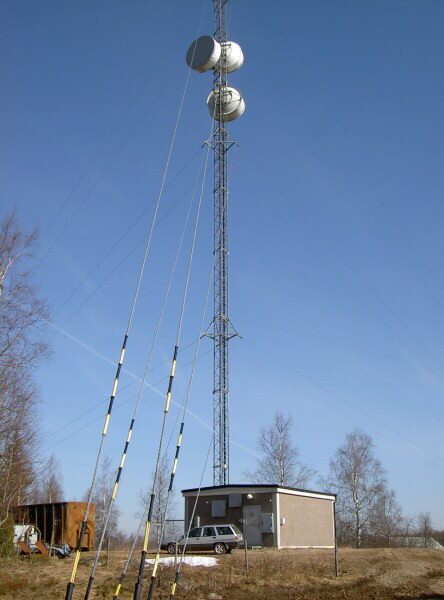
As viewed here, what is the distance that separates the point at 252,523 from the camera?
3234cm

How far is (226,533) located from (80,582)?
1029cm

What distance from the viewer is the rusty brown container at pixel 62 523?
29528mm

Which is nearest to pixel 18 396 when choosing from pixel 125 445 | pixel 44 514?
pixel 44 514

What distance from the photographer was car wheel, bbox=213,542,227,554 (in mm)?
27641

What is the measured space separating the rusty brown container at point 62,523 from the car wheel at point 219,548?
6025 millimetres

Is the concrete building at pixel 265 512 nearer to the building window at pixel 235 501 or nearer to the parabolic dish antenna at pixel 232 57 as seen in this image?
the building window at pixel 235 501

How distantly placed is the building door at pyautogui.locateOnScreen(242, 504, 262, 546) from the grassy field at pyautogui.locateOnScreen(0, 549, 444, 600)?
5.38m

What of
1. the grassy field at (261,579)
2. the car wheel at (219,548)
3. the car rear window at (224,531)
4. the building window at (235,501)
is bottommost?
the grassy field at (261,579)

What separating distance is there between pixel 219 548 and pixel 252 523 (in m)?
4.92

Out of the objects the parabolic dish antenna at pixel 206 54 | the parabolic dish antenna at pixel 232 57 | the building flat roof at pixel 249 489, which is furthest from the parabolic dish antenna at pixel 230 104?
the building flat roof at pixel 249 489

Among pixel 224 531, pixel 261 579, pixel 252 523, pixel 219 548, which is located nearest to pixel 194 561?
pixel 261 579

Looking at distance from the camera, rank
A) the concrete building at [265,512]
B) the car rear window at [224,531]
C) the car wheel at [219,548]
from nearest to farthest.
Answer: the car wheel at [219,548] < the car rear window at [224,531] < the concrete building at [265,512]

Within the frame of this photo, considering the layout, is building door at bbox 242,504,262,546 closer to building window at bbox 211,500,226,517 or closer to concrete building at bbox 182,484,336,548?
concrete building at bbox 182,484,336,548

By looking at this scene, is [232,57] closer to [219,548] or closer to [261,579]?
[219,548]
